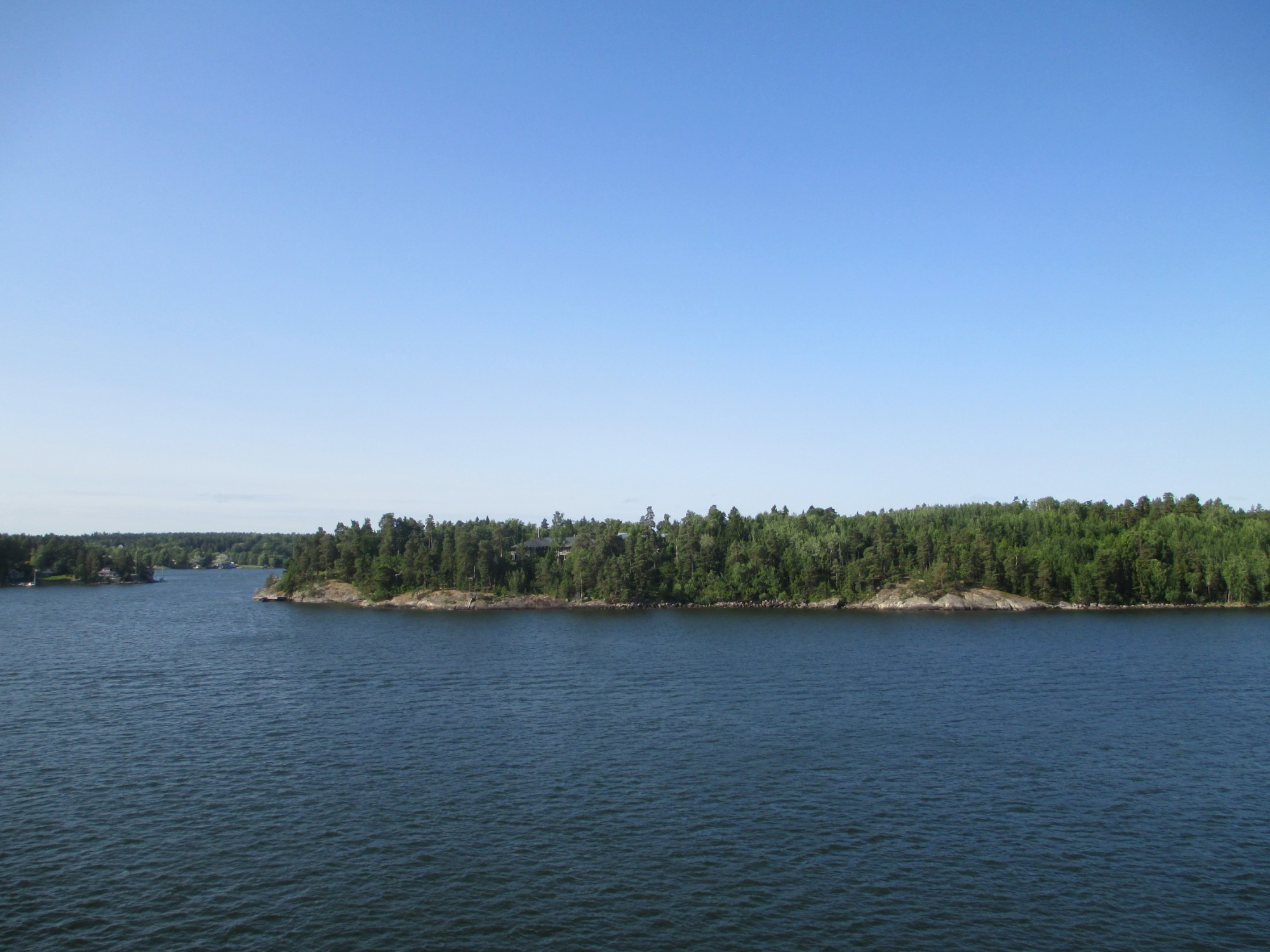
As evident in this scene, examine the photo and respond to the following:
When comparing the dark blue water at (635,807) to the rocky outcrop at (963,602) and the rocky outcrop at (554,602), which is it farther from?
the rocky outcrop at (554,602)

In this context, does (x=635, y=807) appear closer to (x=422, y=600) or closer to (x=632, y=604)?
(x=632, y=604)

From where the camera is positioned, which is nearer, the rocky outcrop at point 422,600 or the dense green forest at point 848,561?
the dense green forest at point 848,561

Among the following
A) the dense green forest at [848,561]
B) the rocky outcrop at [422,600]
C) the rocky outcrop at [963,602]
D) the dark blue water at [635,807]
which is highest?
the dense green forest at [848,561]

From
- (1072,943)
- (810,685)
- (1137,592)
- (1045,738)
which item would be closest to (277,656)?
(810,685)

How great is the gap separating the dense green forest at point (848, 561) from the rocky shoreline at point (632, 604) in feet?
7.11

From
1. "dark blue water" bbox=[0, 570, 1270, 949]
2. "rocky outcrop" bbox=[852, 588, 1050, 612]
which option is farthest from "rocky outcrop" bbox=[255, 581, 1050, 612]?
"dark blue water" bbox=[0, 570, 1270, 949]

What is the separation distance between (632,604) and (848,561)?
48984 millimetres

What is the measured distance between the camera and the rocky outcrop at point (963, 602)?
501ft

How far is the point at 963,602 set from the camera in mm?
153750

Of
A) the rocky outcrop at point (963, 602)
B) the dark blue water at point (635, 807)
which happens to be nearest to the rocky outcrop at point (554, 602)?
the rocky outcrop at point (963, 602)

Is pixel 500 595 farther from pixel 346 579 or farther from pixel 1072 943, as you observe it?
pixel 1072 943

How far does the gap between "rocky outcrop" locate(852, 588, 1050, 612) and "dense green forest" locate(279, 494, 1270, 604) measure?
2.59m

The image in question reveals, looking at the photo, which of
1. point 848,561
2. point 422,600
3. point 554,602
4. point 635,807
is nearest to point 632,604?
point 554,602

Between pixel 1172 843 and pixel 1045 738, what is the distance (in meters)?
16.8
